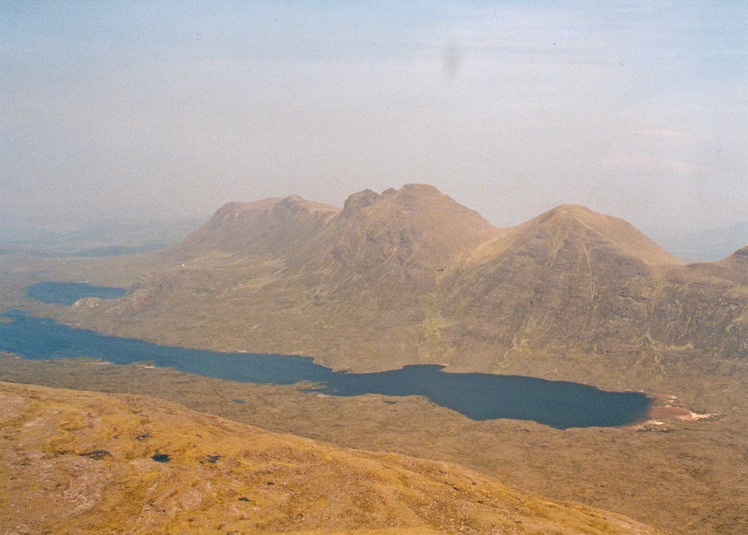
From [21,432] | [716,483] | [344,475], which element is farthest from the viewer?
[716,483]

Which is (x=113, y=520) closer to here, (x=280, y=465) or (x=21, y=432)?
(x=280, y=465)

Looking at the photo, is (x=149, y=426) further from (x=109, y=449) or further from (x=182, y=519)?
(x=182, y=519)

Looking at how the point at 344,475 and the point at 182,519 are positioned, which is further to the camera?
the point at 344,475

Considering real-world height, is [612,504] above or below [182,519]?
below

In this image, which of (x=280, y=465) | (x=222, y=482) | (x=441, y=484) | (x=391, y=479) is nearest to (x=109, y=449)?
(x=222, y=482)

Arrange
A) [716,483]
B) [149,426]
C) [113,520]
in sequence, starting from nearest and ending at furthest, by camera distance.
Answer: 1. [113,520]
2. [149,426]
3. [716,483]

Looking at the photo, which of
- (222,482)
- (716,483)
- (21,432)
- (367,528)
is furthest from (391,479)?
(716,483)
